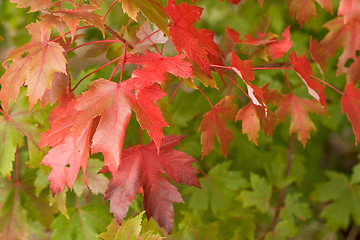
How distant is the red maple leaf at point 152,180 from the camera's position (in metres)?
0.84

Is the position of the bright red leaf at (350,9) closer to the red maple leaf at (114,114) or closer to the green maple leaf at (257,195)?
the red maple leaf at (114,114)

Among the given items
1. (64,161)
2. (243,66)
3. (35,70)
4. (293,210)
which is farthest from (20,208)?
(293,210)

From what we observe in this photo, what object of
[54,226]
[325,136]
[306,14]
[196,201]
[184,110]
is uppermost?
[306,14]

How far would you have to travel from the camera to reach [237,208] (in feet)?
5.50

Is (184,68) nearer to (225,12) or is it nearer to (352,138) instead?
(225,12)

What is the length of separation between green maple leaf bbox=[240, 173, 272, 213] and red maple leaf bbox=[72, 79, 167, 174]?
88cm

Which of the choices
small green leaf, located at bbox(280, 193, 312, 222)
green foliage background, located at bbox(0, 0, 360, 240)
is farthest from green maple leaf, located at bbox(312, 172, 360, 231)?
small green leaf, located at bbox(280, 193, 312, 222)

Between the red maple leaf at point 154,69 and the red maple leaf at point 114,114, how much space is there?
0.07 ft

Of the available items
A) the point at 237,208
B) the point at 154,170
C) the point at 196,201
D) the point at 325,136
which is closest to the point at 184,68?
the point at 154,170

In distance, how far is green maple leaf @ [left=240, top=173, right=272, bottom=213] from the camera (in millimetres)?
1562

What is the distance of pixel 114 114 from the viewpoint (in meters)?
0.76

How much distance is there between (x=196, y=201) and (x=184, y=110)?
35 cm

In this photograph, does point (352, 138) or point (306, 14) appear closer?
point (306, 14)

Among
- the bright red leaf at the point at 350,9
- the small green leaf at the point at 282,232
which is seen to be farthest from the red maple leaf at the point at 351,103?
the small green leaf at the point at 282,232
